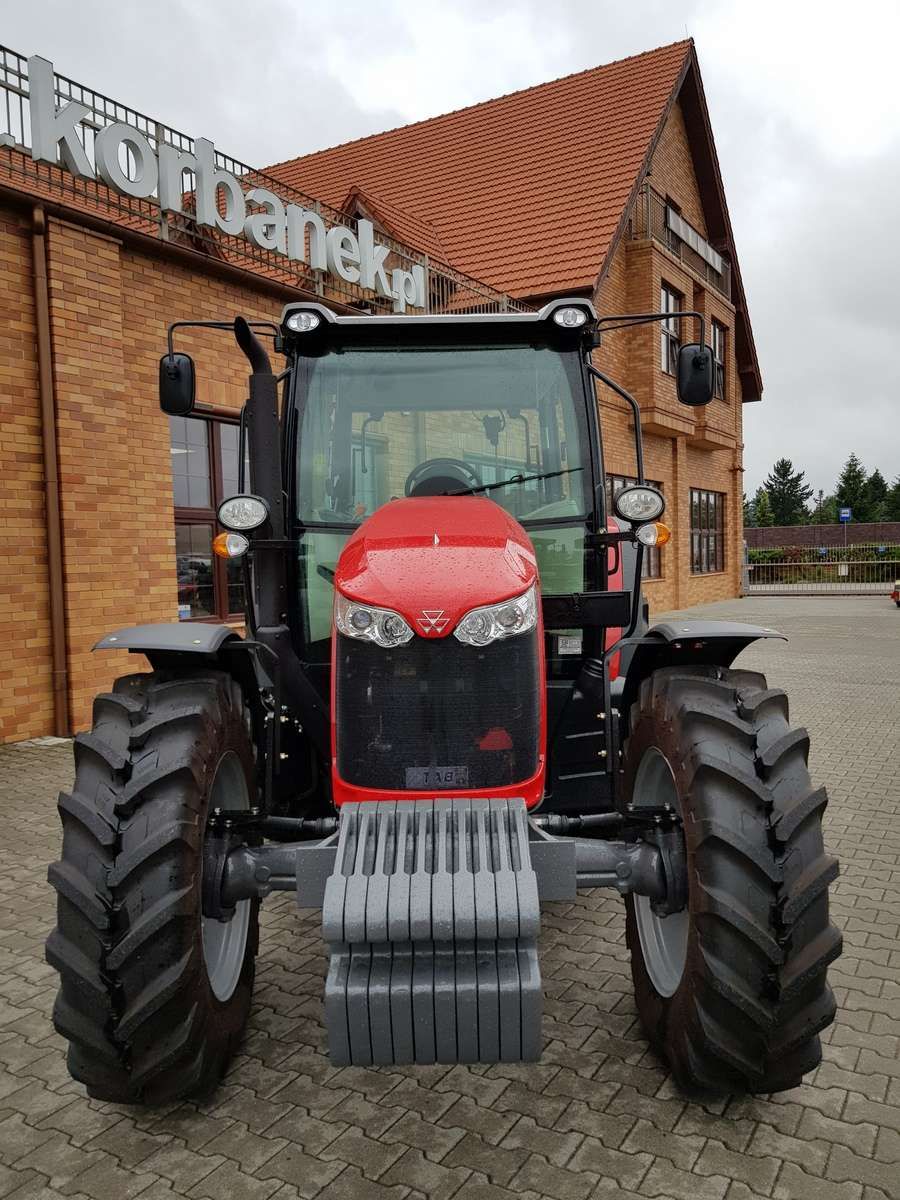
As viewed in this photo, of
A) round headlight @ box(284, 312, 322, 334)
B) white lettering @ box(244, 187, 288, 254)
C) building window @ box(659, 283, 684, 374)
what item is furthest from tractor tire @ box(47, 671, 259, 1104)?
building window @ box(659, 283, 684, 374)

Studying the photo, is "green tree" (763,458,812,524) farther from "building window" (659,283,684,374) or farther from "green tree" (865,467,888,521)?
"building window" (659,283,684,374)

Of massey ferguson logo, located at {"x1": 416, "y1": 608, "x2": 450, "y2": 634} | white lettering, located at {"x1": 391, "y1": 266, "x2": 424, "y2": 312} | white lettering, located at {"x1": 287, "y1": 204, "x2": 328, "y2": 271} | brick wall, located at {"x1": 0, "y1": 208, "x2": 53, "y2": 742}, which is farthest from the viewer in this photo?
white lettering, located at {"x1": 391, "y1": 266, "x2": 424, "y2": 312}

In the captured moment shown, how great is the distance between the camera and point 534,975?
2234 millimetres

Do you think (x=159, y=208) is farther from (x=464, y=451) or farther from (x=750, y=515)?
(x=750, y=515)

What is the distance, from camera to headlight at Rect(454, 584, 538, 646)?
2625 millimetres

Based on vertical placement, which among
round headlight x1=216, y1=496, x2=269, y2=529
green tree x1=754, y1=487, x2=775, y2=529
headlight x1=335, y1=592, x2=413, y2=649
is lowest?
headlight x1=335, y1=592, x2=413, y2=649

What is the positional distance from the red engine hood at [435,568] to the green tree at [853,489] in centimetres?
6976

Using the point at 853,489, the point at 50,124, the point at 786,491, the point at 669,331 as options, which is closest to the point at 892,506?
the point at 853,489

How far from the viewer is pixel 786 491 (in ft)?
304

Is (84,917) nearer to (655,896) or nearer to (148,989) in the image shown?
(148,989)

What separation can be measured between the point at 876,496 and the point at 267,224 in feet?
240

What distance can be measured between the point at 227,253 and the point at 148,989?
810 cm

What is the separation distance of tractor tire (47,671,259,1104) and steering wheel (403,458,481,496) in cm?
121

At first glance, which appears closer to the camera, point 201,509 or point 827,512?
point 201,509
